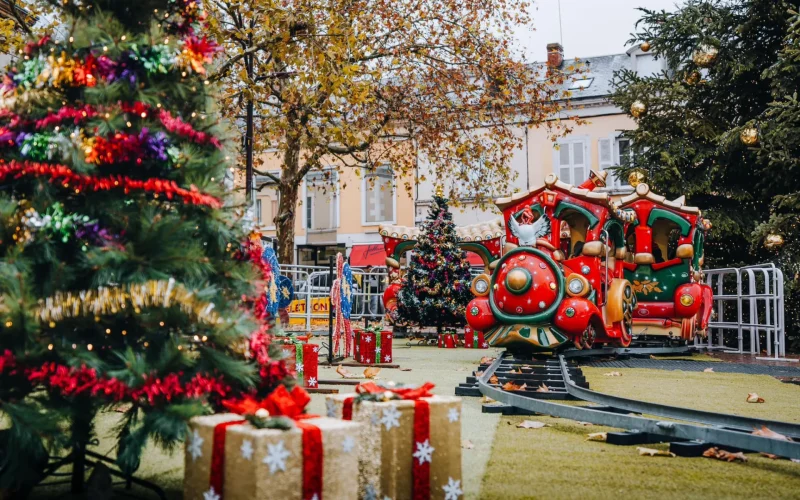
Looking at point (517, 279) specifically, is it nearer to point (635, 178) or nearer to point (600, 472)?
point (600, 472)

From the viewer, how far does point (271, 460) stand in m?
2.61

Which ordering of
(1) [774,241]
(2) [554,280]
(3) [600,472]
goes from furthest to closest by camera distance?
(1) [774,241]
(2) [554,280]
(3) [600,472]

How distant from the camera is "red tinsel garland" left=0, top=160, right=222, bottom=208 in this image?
314cm

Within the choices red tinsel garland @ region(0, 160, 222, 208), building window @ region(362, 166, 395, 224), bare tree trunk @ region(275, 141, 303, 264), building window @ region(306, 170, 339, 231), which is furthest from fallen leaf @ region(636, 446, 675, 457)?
building window @ region(306, 170, 339, 231)

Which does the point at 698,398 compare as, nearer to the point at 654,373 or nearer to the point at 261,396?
the point at 654,373

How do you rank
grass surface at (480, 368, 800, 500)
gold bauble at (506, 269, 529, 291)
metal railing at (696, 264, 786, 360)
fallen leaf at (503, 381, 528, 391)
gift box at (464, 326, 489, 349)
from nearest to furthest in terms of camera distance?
grass surface at (480, 368, 800, 500) → fallen leaf at (503, 381, 528, 391) → gold bauble at (506, 269, 529, 291) → metal railing at (696, 264, 786, 360) → gift box at (464, 326, 489, 349)

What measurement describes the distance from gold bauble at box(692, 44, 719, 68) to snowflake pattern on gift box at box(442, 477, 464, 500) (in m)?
14.4

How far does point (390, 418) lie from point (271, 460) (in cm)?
61

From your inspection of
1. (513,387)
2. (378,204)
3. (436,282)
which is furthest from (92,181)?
(378,204)

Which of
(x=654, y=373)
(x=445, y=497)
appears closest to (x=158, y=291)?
(x=445, y=497)

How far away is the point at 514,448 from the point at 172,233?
8.05 feet

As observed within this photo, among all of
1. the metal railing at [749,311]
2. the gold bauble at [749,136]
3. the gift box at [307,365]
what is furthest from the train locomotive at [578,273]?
the gift box at [307,365]

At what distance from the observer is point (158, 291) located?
3053 mm

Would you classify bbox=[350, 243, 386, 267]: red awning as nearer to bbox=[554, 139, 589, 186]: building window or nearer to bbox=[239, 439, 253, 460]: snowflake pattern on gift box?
bbox=[554, 139, 589, 186]: building window
